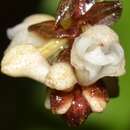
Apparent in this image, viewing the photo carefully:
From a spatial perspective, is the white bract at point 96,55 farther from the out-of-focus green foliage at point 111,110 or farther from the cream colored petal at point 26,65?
the out-of-focus green foliage at point 111,110

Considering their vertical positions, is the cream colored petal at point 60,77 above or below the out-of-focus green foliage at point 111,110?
above

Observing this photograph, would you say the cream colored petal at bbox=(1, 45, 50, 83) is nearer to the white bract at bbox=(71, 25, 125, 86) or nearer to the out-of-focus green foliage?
the white bract at bbox=(71, 25, 125, 86)

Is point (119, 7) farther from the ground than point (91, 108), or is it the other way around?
point (119, 7)

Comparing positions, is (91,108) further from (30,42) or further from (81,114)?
(30,42)

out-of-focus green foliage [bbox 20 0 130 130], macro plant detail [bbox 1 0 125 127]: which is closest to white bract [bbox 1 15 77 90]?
macro plant detail [bbox 1 0 125 127]

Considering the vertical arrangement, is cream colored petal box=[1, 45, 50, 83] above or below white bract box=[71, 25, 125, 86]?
below

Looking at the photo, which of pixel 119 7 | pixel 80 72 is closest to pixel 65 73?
pixel 80 72

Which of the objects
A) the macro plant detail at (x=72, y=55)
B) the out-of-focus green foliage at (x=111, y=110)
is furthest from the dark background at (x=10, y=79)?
the macro plant detail at (x=72, y=55)

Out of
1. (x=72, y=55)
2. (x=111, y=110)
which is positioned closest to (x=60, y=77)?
(x=72, y=55)
